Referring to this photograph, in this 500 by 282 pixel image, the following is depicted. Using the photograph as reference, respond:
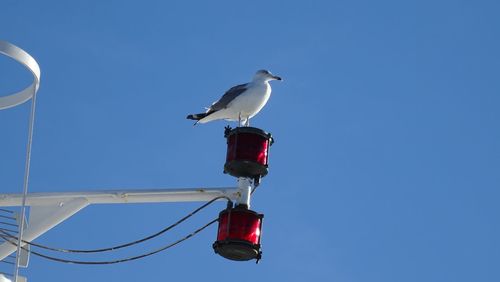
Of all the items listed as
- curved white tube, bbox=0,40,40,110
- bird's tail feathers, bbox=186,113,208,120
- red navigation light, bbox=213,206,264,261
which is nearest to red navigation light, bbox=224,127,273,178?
red navigation light, bbox=213,206,264,261

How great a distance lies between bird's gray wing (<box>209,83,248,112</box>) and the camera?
541 inches

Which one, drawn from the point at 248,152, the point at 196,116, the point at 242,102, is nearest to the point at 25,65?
the point at 248,152

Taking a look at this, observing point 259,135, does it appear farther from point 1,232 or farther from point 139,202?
point 1,232

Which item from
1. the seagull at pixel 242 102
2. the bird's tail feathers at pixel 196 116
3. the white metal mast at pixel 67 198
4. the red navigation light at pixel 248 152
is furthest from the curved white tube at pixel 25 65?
the bird's tail feathers at pixel 196 116

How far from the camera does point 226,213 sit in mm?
9734

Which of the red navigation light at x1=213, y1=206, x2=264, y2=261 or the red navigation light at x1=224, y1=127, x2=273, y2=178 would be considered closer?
the red navigation light at x1=213, y1=206, x2=264, y2=261

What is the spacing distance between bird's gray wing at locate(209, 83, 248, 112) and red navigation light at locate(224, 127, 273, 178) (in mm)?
3510

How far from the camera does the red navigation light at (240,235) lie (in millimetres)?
9609

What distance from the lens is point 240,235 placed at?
9.63 metres

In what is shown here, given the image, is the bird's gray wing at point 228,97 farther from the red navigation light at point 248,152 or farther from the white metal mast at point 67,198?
the white metal mast at point 67,198

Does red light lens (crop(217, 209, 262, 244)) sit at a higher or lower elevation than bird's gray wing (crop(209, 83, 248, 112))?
lower

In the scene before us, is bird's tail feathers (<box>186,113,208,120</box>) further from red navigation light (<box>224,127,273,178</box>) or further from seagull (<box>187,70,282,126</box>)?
red navigation light (<box>224,127,273,178</box>)

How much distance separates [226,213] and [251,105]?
3.96 m

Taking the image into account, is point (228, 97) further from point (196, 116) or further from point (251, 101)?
point (196, 116)
